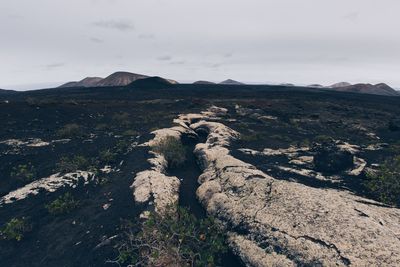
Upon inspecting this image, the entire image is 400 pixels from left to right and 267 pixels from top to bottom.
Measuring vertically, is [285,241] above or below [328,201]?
below

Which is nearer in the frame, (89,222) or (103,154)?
(89,222)

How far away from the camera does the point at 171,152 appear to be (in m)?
20.8

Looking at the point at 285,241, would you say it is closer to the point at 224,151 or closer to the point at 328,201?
the point at 328,201

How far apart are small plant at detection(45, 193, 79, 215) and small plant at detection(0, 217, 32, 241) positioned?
124 cm

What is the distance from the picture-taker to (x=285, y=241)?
34.4ft

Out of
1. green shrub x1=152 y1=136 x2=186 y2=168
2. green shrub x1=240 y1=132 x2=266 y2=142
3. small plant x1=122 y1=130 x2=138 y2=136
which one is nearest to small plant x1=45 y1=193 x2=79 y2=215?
green shrub x1=152 y1=136 x2=186 y2=168

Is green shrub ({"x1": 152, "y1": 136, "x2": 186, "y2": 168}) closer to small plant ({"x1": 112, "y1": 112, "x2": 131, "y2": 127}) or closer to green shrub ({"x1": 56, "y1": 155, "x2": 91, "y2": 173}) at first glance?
green shrub ({"x1": 56, "y1": 155, "x2": 91, "y2": 173})

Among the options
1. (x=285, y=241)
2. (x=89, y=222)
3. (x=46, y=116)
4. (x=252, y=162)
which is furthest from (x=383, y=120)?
(x=46, y=116)

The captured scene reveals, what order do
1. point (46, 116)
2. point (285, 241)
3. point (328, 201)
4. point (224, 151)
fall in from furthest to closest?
point (46, 116) < point (224, 151) < point (328, 201) < point (285, 241)

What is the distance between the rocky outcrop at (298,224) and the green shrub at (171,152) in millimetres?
5372

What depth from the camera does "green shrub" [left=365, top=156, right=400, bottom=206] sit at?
14.1 meters

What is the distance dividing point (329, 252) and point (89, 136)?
75.3 ft

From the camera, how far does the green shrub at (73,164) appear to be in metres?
19.0

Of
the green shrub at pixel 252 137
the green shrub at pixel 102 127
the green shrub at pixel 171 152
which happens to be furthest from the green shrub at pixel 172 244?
the green shrub at pixel 102 127
